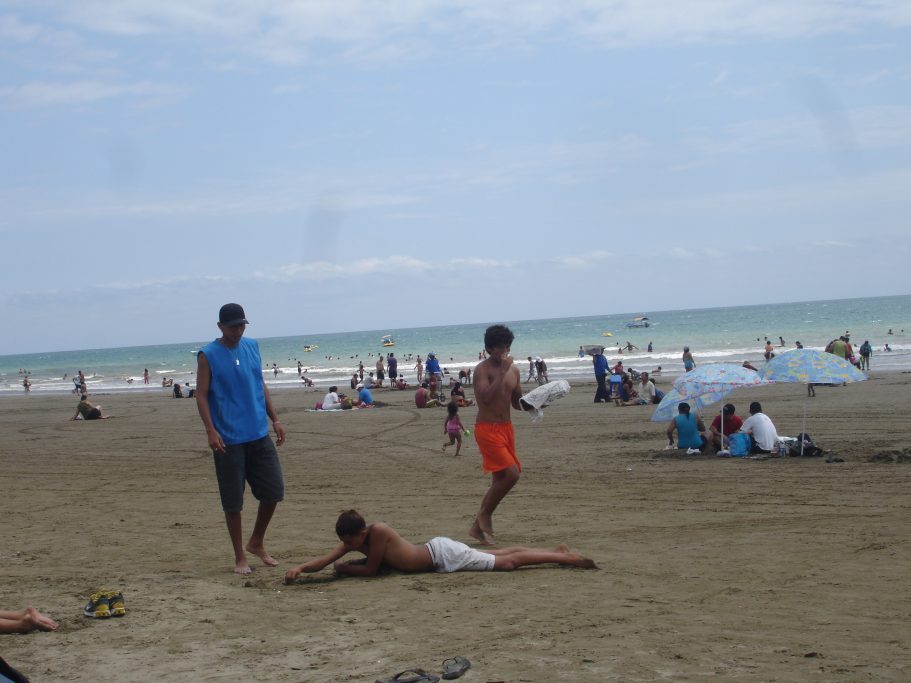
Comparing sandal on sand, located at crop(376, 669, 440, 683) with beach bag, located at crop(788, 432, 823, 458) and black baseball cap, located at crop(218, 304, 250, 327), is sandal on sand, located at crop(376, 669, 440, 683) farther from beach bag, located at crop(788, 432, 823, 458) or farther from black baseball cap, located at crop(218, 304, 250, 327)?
beach bag, located at crop(788, 432, 823, 458)

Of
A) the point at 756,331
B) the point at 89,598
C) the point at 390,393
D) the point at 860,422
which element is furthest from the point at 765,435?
the point at 756,331

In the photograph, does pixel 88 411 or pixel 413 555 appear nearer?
pixel 413 555

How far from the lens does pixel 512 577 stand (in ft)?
19.0

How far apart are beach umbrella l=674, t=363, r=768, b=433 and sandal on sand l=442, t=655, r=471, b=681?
8.74 metres

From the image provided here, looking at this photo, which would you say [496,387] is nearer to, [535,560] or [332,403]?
[535,560]

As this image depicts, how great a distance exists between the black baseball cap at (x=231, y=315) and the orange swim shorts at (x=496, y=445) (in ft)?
6.49

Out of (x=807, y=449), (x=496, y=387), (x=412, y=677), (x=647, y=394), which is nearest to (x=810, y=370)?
(x=807, y=449)

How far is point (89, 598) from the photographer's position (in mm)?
5461

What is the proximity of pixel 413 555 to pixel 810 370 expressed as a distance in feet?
24.0

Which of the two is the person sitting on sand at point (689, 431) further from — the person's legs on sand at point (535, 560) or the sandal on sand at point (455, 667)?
the sandal on sand at point (455, 667)

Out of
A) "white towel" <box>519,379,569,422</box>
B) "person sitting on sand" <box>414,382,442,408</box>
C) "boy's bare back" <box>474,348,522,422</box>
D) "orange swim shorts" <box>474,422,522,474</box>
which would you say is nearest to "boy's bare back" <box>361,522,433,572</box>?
"orange swim shorts" <box>474,422,522,474</box>

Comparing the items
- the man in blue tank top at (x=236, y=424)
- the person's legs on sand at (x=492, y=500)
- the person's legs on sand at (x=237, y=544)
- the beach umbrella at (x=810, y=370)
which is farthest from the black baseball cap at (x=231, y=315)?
the beach umbrella at (x=810, y=370)

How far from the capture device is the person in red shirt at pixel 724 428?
12.9m

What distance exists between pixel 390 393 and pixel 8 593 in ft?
86.7
